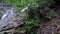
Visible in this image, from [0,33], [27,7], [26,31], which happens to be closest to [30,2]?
[27,7]

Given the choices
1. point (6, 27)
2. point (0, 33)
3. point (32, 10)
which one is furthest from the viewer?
point (32, 10)

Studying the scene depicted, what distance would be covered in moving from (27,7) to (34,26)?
0.81 metres

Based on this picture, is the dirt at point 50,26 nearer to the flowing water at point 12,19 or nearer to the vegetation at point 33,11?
the vegetation at point 33,11

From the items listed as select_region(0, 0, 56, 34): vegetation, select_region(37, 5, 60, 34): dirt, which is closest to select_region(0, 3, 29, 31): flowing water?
select_region(0, 0, 56, 34): vegetation

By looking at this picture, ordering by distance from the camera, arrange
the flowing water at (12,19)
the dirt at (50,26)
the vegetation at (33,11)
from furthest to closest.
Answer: the flowing water at (12,19) → the vegetation at (33,11) → the dirt at (50,26)

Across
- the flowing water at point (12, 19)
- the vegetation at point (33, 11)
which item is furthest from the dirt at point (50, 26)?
the flowing water at point (12, 19)

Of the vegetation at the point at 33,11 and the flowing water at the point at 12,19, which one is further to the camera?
the flowing water at the point at 12,19

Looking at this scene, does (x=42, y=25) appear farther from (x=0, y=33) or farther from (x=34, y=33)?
(x=0, y=33)

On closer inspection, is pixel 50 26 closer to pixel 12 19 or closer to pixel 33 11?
pixel 33 11

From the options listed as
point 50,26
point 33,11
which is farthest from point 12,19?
point 50,26

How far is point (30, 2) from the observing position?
448cm

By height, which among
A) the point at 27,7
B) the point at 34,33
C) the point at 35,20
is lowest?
the point at 34,33

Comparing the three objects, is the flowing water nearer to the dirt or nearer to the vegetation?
the vegetation

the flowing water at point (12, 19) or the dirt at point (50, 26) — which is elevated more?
the flowing water at point (12, 19)
